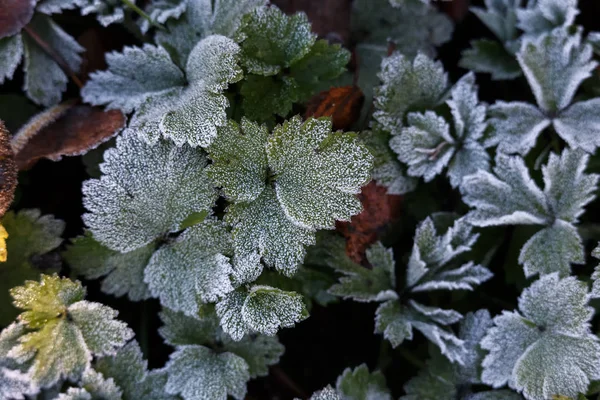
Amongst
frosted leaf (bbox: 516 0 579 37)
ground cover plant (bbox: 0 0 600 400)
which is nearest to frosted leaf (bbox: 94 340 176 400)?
ground cover plant (bbox: 0 0 600 400)

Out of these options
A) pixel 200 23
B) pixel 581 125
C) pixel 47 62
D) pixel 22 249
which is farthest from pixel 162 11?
pixel 581 125

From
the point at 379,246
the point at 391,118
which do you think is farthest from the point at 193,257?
the point at 391,118

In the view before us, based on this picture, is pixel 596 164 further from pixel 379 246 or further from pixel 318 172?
pixel 318 172

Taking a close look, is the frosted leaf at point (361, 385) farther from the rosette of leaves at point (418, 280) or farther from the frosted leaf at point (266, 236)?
the frosted leaf at point (266, 236)

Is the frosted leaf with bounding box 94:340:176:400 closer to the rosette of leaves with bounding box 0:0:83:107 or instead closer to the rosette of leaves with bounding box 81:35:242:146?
the rosette of leaves with bounding box 81:35:242:146

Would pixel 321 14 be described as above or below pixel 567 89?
below

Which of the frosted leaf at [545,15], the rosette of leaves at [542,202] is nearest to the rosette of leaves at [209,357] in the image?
the rosette of leaves at [542,202]

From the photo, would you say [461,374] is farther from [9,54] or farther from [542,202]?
[9,54]
